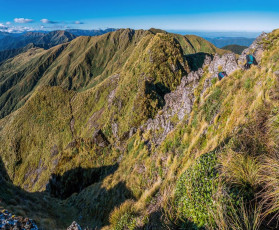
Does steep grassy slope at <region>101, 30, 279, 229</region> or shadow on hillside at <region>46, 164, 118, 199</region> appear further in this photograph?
shadow on hillside at <region>46, 164, 118, 199</region>

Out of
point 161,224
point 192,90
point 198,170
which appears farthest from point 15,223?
point 192,90

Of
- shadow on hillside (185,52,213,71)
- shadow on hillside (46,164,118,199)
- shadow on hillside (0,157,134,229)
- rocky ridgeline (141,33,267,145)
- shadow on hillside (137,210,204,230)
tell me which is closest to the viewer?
shadow on hillside (137,210,204,230)

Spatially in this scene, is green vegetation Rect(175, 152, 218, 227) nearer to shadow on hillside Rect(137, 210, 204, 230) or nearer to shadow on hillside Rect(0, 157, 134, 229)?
shadow on hillside Rect(137, 210, 204, 230)

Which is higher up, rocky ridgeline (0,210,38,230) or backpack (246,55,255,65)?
backpack (246,55,255,65)

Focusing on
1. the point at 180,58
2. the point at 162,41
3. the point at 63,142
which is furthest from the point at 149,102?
the point at 63,142

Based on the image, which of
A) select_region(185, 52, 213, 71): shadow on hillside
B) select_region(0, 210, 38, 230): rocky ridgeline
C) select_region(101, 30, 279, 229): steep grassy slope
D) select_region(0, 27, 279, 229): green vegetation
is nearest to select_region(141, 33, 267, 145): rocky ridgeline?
select_region(0, 27, 279, 229): green vegetation

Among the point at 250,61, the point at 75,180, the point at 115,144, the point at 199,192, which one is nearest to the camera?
the point at 199,192

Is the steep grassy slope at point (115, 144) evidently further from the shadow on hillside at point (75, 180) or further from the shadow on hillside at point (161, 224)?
the shadow on hillside at point (75, 180)

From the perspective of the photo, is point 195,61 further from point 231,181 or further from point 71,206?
point 231,181

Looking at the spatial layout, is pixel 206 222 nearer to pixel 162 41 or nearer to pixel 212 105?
pixel 212 105

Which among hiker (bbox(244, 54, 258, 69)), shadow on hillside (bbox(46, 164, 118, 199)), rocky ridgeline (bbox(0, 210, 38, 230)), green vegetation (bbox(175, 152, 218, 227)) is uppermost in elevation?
hiker (bbox(244, 54, 258, 69))

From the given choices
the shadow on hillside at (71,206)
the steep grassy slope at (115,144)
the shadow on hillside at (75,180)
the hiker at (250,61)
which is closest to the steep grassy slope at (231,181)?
the steep grassy slope at (115,144)
